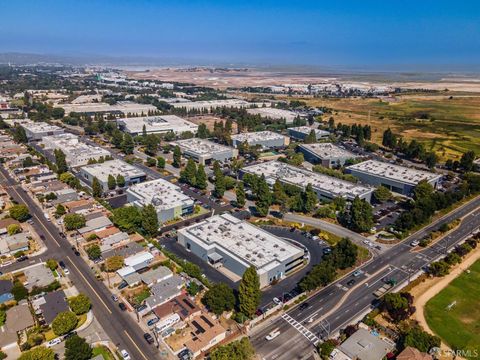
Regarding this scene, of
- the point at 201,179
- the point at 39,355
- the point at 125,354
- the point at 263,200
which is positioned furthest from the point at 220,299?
the point at 201,179

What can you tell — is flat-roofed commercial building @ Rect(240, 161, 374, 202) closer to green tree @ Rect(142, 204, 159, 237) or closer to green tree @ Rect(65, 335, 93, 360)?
green tree @ Rect(142, 204, 159, 237)

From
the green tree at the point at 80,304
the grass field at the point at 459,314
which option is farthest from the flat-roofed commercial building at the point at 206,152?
the grass field at the point at 459,314

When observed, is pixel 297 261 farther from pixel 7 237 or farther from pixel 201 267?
pixel 7 237

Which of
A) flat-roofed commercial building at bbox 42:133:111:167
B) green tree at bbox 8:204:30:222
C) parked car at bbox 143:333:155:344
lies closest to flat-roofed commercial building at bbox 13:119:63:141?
flat-roofed commercial building at bbox 42:133:111:167

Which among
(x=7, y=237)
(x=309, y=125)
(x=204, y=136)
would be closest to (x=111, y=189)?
(x=7, y=237)

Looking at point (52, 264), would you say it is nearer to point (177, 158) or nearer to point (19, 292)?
point (19, 292)
